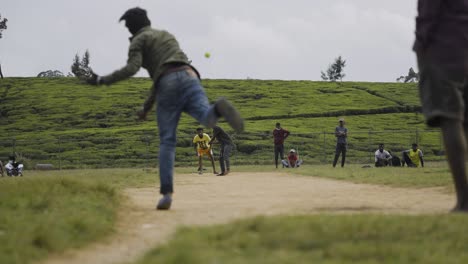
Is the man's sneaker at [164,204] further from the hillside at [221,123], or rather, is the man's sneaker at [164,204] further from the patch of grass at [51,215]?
the hillside at [221,123]

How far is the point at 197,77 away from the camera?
5.87 m

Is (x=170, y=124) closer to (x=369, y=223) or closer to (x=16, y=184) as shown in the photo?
(x=16, y=184)

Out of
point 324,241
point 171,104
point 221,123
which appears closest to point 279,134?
point 171,104

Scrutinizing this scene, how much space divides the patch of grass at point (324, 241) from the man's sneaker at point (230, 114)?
5.05 ft

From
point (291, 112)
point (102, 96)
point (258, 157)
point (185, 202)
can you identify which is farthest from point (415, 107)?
point (185, 202)

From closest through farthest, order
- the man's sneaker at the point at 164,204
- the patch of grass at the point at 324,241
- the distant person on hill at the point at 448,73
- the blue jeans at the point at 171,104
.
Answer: the patch of grass at the point at 324,241 → the distant person on hill at the point at 448,73 → the man's sneaker at the point at 164,204 → the blue jeans at the point at 171,104

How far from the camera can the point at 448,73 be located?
4.37 metres

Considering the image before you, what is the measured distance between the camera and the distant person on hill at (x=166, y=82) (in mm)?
5656

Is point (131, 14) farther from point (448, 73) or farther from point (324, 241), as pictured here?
point (324, 241)

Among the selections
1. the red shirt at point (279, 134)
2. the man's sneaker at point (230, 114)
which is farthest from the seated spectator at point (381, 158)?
the man's sneaker at point (230, 114)

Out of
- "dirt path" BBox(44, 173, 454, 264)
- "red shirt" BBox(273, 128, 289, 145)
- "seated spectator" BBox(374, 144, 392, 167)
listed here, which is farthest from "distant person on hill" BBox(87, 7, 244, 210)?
"red shirt" BBox(273, 128, 289, 145)

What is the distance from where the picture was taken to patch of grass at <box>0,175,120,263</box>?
10.7ft

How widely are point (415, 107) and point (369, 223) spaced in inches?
2323

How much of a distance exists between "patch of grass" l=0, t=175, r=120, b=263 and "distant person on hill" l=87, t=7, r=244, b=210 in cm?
62
